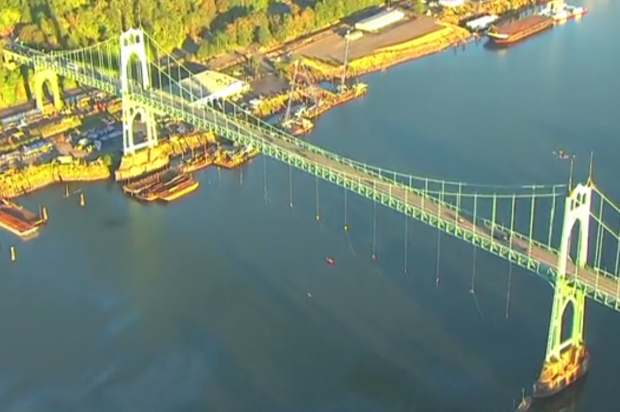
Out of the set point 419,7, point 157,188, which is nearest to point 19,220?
point 157,188

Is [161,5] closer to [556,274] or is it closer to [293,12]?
[293,12]

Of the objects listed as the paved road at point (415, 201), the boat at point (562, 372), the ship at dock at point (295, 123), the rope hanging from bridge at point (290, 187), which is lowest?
the boat at point (562, 372)

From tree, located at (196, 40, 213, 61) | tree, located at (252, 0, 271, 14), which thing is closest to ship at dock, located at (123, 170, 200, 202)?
tree, located at (196, 40, 213, 61)

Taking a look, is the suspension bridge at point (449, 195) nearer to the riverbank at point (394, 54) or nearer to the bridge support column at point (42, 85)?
the bridge support column at point (42, 85)

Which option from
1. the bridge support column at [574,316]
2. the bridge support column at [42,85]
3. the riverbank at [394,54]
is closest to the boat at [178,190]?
the bridge support column at [42,85]

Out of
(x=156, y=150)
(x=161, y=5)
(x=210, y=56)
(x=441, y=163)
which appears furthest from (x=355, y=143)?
(x=161, y=5)

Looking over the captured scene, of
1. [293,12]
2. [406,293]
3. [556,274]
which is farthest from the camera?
[293,12]

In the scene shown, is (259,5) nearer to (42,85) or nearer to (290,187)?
(42,85)

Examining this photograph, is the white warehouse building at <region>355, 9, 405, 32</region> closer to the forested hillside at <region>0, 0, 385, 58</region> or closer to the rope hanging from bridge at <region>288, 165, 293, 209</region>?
the forested hillside at <region>0, 0, 385, 58</region>
